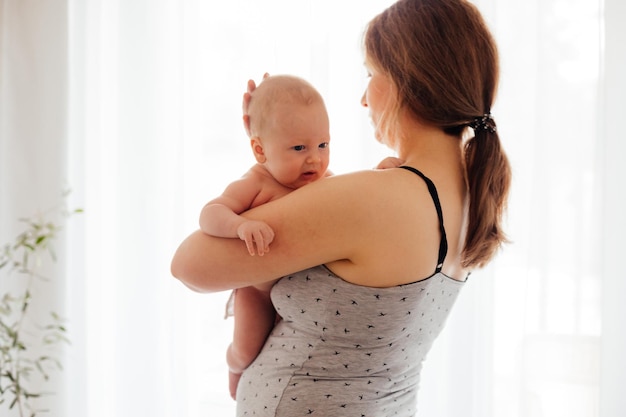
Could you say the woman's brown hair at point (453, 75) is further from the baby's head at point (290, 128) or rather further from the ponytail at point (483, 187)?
the baby's head at point (290, 128)

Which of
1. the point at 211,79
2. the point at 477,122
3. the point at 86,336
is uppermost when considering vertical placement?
the point at 211,79

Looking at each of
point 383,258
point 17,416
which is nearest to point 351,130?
point 383,258

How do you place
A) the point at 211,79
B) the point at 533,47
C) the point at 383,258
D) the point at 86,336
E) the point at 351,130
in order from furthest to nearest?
the point at 86,336 < the point at 211,79 < the point at 351,130 < the point at 533,47 < the point at 383,258

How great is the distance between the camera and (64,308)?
2.71m

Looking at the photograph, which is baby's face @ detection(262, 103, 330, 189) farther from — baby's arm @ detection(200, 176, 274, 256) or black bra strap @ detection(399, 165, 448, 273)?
black bra strap @ detection(399, 165, 448, 273)

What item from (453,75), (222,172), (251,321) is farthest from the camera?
(222,172)

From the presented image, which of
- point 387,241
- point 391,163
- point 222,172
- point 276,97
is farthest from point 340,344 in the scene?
point 222,172

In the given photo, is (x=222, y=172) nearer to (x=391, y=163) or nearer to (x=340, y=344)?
(x=391, y=163)

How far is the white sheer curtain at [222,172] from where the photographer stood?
6.50 ft

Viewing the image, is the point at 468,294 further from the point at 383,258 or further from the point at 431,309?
the point at 383,258

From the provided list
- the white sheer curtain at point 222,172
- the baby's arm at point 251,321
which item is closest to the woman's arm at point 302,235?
the baby's arm at point 251,321

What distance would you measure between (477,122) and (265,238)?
1.50 ft

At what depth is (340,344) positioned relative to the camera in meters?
1.11

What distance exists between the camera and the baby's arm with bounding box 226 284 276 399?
4.12 ft
